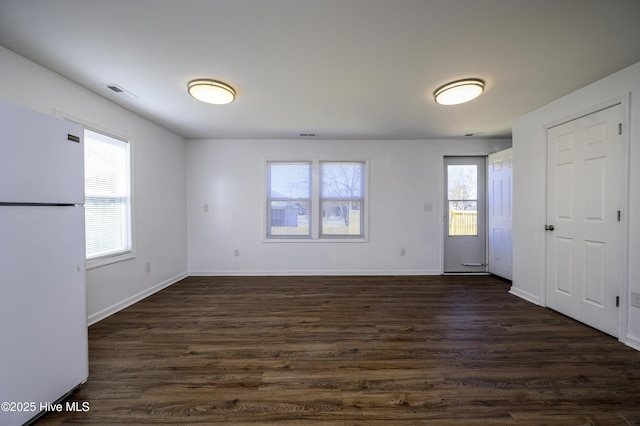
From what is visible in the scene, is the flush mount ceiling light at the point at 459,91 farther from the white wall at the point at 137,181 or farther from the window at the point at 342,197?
the white wall at the point at 137,181

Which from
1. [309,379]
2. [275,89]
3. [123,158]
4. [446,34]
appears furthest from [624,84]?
[123,158]

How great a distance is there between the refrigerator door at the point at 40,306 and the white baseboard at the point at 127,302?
4.11ft

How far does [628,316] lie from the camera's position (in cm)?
215

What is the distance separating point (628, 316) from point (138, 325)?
15.4 ft

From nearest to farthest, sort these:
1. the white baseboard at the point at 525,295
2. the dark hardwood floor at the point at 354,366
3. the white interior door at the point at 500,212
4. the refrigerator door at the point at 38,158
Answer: the refrigerator door at the point at 38,158, the dark hardwood floor at the point at 354,366, the white baseboard at the point at 525,295, the white interior door at the point at 500,212

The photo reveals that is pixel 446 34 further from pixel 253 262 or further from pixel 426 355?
pixel 253 262

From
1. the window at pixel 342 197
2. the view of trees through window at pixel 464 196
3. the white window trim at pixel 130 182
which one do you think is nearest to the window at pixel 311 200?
the window at pixel 342 197

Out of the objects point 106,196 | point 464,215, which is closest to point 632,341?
point 464,215

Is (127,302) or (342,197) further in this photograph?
(342,197)

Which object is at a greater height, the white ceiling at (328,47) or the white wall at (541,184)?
the white ceiling at (328,47)

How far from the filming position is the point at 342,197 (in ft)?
14.9

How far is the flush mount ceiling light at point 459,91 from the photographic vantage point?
230cm

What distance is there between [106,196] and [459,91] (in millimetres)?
4043

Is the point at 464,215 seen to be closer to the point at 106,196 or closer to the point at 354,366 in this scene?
the point at 354,366
